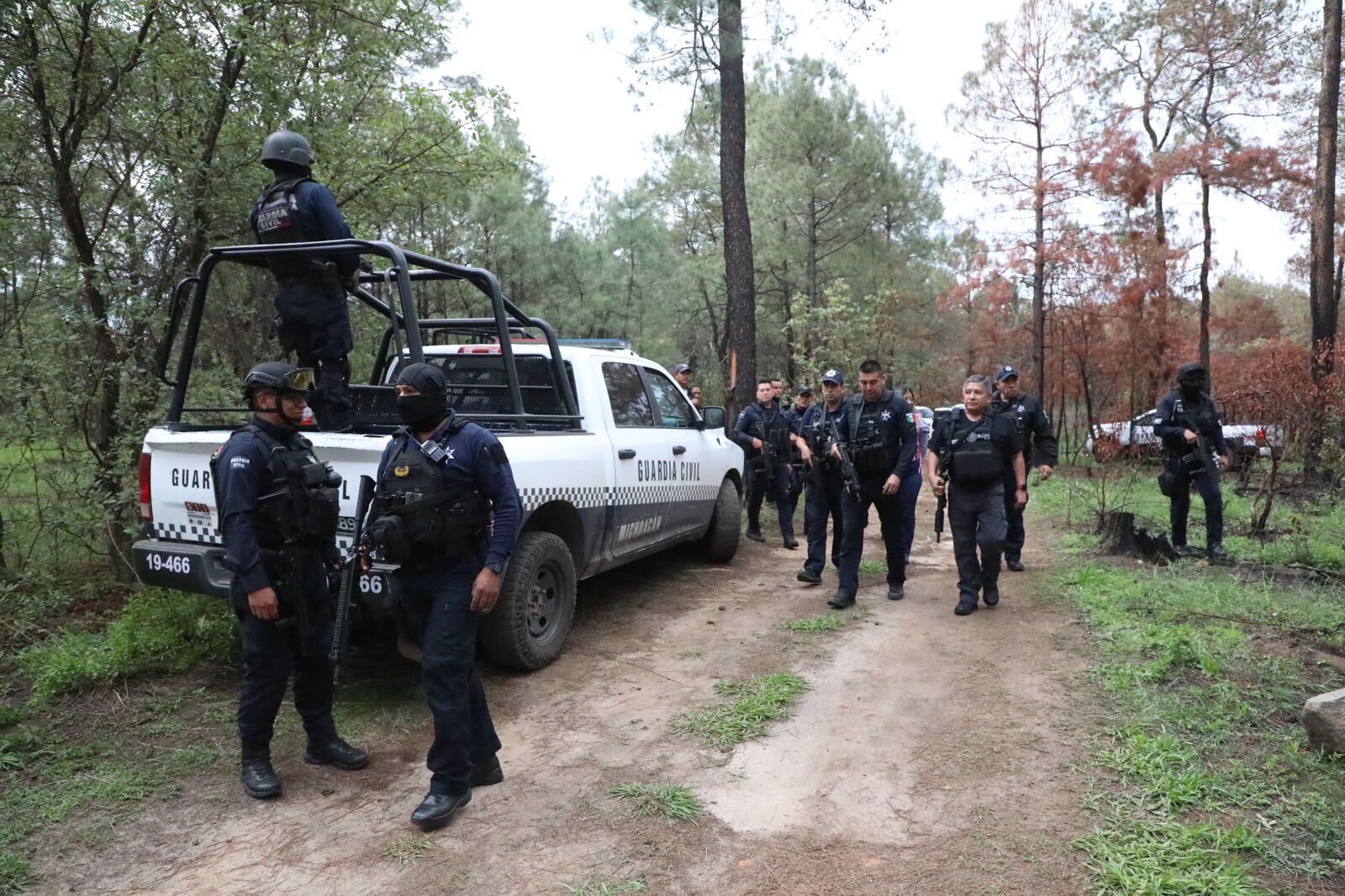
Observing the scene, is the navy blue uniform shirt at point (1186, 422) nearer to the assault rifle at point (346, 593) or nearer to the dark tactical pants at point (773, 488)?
the dark tactical pants at point (773, 488)

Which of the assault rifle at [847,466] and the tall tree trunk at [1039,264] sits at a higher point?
the tall tree trunk at [1039,264]

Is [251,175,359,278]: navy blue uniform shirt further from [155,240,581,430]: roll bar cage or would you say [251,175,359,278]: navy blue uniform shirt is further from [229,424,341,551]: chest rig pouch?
[229,424,341,551]: chest rig pouch

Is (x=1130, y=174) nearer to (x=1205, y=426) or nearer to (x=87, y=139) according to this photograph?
(x=1205, y=426)

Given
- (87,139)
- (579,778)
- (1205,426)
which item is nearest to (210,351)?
(87,139)

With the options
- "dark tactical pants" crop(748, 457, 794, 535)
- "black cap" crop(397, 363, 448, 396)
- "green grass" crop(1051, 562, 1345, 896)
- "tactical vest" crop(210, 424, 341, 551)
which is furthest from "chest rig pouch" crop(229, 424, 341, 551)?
"dark tactical pants" crop(748, 457, 794, 535)

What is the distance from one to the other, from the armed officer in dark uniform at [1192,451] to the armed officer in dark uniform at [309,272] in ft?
22.3

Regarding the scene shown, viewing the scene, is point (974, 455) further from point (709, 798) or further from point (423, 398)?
point (423, 398)

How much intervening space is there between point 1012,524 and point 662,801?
5238 millimetres

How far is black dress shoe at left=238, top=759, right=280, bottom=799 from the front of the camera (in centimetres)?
321

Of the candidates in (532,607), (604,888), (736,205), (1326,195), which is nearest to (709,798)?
(604,888)

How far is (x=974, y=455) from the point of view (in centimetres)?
586

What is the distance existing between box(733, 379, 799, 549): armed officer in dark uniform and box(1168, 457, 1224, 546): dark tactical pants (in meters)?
3.54

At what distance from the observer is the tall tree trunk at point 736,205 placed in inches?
405

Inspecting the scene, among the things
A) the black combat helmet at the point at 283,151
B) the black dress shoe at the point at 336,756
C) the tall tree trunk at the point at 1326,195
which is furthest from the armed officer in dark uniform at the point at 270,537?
the tall tree trunk at the point at 1326,195
